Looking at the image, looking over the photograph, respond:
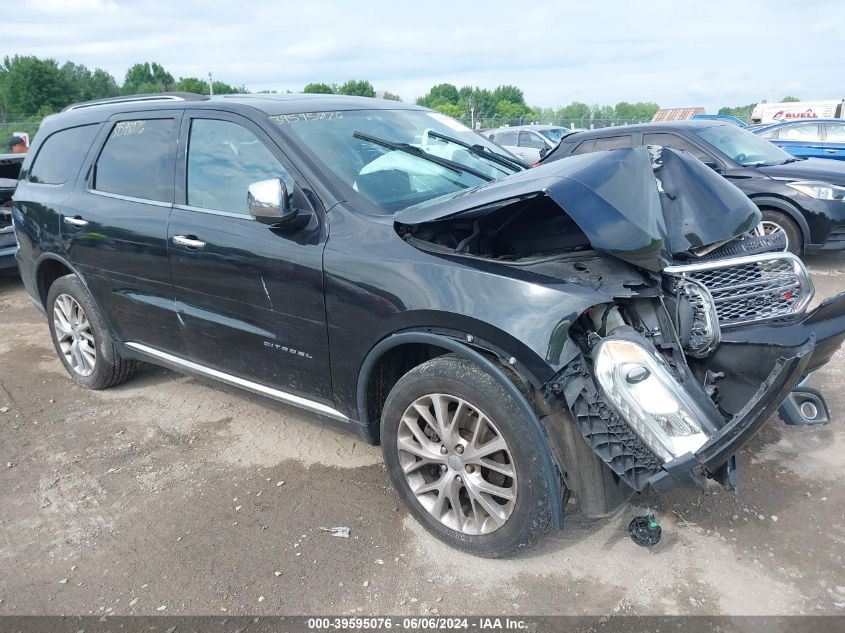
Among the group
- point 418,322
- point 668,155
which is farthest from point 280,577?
point 668,155

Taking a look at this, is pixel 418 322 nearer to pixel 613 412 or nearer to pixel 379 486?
pixel 613 412

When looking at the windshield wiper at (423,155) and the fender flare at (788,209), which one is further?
the fender flare at (788,209)

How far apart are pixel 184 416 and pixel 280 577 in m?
1.92

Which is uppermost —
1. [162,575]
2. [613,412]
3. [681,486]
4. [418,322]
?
[418,322]

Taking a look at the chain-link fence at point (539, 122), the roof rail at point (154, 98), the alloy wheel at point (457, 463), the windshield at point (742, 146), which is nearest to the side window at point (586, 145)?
the windshield at point (742, 146)

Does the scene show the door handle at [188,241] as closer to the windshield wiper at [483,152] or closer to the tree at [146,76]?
the windshield wiper at [483,152]

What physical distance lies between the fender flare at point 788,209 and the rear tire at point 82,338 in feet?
21.7

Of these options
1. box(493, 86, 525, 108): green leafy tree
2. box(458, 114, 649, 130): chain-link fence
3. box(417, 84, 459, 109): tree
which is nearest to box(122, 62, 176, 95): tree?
box(417, 84, 459, 109): tree

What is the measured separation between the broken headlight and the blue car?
12.9 m

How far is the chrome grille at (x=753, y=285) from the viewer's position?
2.68 metres

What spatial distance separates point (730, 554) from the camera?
273 centimetres

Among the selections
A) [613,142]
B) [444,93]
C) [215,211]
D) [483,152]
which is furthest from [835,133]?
[444,93]

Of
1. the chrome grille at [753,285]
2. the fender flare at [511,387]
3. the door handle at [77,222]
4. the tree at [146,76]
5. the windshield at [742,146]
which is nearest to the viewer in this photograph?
the fender flare at [511,387]

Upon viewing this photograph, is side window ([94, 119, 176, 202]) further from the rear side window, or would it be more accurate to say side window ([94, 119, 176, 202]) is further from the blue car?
the blue car
